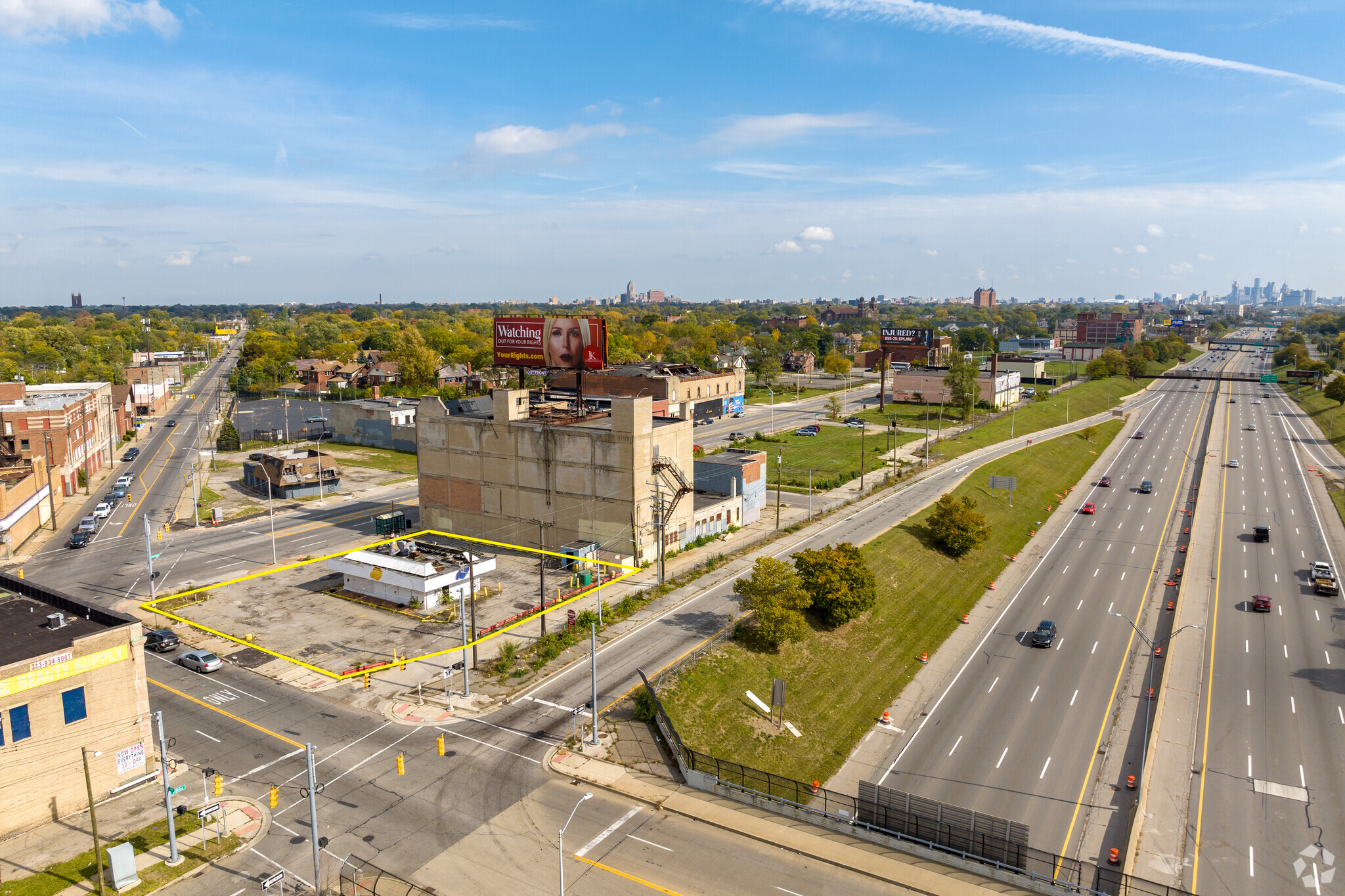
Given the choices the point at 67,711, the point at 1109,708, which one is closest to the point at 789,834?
the point at 1109,708

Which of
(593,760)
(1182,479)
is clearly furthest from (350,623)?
(1182,479)

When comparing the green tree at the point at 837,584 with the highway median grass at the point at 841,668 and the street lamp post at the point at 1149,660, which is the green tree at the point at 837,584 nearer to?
the highway median grass at the point at 841,668

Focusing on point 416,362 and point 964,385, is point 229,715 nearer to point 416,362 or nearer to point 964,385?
point 964,385

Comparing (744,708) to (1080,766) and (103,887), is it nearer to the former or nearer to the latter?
(1080,766)

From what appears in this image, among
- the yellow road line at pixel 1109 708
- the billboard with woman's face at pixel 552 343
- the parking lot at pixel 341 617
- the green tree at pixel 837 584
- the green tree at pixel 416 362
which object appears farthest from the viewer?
the green tree at pixel 416 362

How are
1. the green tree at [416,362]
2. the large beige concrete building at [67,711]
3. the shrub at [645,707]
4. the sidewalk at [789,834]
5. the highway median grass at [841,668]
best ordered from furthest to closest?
the green tree at [416,362], the highway median grass at [841,668], the shrub at [645,707], the large beige concrete building at [67,711], the sidewalk at [789,834]

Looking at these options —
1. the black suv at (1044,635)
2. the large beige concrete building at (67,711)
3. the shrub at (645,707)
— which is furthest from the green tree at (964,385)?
the large beige concrete building at (67,711)
